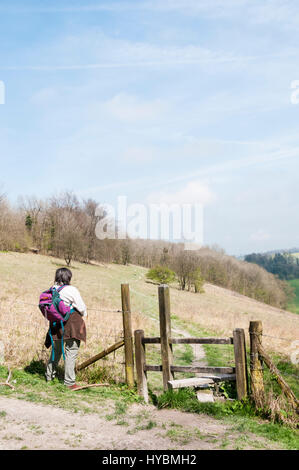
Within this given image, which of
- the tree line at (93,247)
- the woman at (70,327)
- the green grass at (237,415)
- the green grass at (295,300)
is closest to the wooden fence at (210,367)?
the green grass at (237,415)

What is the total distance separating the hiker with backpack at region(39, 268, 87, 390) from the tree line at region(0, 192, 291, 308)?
5580cm

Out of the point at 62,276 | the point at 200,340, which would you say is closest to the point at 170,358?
the point at 200,340

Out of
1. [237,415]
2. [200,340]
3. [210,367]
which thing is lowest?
[237,415]

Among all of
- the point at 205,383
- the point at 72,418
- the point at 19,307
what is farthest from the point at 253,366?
the point at 19,307

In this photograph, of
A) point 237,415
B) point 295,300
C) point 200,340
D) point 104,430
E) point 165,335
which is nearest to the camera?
point 104,430

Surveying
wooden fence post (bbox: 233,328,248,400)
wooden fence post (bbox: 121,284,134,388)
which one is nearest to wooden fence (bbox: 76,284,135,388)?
wooden fence post (bbox: 121,284,134,388)

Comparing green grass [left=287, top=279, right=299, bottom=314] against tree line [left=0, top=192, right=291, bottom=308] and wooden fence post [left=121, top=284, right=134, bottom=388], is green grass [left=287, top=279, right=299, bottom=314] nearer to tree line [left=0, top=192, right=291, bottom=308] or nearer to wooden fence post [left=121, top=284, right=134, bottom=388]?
tree line [left=0, top=192, right=291, bottom=308]

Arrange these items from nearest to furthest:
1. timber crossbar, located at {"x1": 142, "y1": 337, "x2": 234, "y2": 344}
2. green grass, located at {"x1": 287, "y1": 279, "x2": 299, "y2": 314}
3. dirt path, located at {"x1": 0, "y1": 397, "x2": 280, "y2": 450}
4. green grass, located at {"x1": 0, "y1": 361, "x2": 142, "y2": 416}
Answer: dirt path, located at {"x1": 0, "y1": 397, "x2": 280, "y2": 450} < green grass, located at {"x1": 0, "y1": 361, "x2": 142, "y2": 416} < timber crossbar, located at {"x1": 142, "y1": 337, "x2": 234, "y2": 344} < green grass, located at {"x1": 287, "y1": 279, "x2": 299, "y2": 314}

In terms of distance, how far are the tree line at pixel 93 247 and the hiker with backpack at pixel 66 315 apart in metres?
55.8

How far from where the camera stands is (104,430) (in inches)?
231

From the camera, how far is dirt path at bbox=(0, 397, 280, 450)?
17.3ft

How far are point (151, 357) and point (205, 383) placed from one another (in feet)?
14.8

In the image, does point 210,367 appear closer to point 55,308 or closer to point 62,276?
point 55,308

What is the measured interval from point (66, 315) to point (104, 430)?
7.54ft
